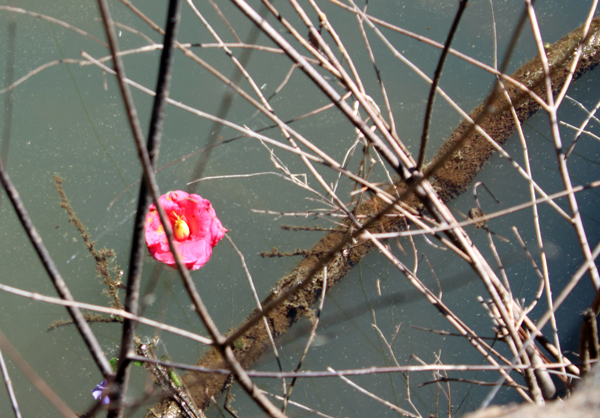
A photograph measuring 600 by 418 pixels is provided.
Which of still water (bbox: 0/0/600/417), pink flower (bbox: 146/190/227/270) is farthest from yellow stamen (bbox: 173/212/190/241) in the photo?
still water (bbox: 0/0/600/417)

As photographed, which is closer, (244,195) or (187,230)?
(187,230)

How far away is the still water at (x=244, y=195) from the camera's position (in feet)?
5.15

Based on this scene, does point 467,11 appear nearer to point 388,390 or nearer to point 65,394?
point 388,390

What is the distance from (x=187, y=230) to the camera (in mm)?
1415

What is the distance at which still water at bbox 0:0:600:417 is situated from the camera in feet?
5.15

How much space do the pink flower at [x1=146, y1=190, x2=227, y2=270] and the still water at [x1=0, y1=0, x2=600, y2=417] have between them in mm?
214

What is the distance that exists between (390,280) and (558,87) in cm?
107

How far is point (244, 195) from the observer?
→ 63.6 inches

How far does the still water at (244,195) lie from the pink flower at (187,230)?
214 mm

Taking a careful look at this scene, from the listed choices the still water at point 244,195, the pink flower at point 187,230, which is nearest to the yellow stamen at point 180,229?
the pink flower at point 187,230

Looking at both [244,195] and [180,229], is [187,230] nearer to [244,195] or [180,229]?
[180,229]

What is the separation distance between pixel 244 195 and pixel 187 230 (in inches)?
11.7

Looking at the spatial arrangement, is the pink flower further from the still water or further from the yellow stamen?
the still water

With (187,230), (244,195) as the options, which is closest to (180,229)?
(187,230)
